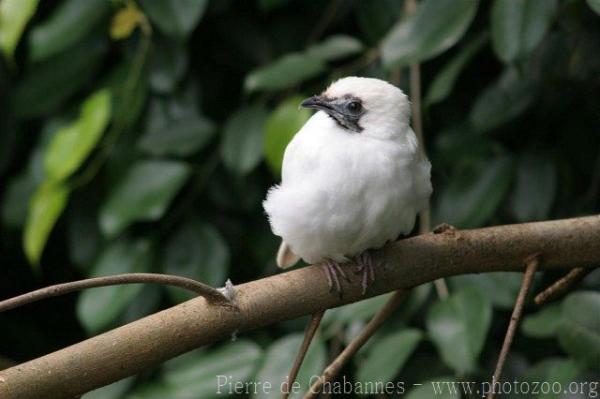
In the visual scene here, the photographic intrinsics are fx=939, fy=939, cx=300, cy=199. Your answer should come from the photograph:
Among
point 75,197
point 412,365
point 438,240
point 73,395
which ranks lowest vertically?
point 412,365

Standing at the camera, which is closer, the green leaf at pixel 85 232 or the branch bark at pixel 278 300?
the branch bark at pixel 278 300

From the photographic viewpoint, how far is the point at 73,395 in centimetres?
137

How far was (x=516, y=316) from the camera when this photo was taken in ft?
5.13

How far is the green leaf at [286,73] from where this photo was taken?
2387 millimetres

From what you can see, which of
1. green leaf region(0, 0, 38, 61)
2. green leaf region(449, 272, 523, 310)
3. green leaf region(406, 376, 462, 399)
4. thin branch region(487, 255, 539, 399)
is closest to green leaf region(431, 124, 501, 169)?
green leaf region(449, 272, 523, 310)

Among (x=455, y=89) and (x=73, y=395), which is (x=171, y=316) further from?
(x=455, y=89)

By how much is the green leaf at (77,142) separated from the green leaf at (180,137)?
164mm

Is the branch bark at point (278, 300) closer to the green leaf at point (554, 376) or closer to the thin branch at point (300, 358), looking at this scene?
the thin branch at point (300, 358)

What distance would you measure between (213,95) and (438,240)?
1.32 meters

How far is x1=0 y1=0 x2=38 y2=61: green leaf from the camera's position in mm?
2236

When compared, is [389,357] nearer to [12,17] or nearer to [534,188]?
[534,188]

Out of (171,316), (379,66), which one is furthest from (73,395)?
(379,66)

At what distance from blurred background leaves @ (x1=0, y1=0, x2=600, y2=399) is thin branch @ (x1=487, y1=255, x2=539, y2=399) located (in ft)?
1.26

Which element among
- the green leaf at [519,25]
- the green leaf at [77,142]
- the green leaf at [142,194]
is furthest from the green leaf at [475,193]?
the green leaf at [77,142]
